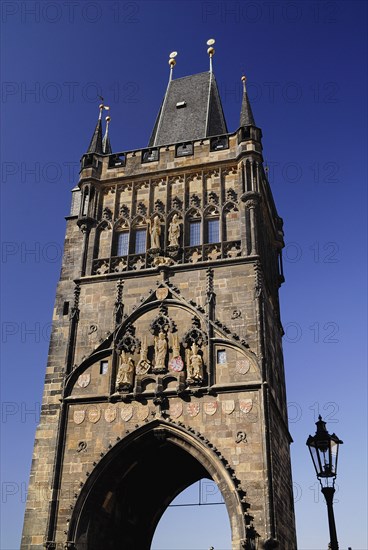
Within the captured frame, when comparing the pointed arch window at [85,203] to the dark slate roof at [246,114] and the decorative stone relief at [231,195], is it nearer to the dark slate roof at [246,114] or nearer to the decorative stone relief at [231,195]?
the decorative stone relief at [231,195]

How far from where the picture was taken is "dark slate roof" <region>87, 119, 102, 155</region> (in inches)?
841

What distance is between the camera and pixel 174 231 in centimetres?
1877

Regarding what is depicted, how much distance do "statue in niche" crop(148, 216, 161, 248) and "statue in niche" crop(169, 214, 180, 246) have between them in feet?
1.25

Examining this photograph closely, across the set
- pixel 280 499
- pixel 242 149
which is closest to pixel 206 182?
pixel 242 149

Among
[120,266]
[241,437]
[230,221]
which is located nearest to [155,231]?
[120,266]

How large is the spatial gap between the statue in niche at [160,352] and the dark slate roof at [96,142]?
792 cm

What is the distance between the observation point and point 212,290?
1738cm

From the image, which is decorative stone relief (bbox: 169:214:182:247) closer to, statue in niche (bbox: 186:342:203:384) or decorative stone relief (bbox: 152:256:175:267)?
decorative stone relief (bbox: 152:256:175:267)

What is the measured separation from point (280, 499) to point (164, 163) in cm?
1127

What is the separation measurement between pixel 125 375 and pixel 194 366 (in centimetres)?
194

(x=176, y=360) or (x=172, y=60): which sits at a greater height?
(x=172, y=60)

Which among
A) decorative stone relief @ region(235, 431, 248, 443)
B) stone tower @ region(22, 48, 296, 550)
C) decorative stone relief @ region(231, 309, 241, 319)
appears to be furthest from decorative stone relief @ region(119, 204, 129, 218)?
Result: decorative stone relief @ region(235, 431, 248, 443)

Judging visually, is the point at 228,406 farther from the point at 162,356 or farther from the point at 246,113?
the point at 246,113

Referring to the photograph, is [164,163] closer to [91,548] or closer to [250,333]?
[250,333]
